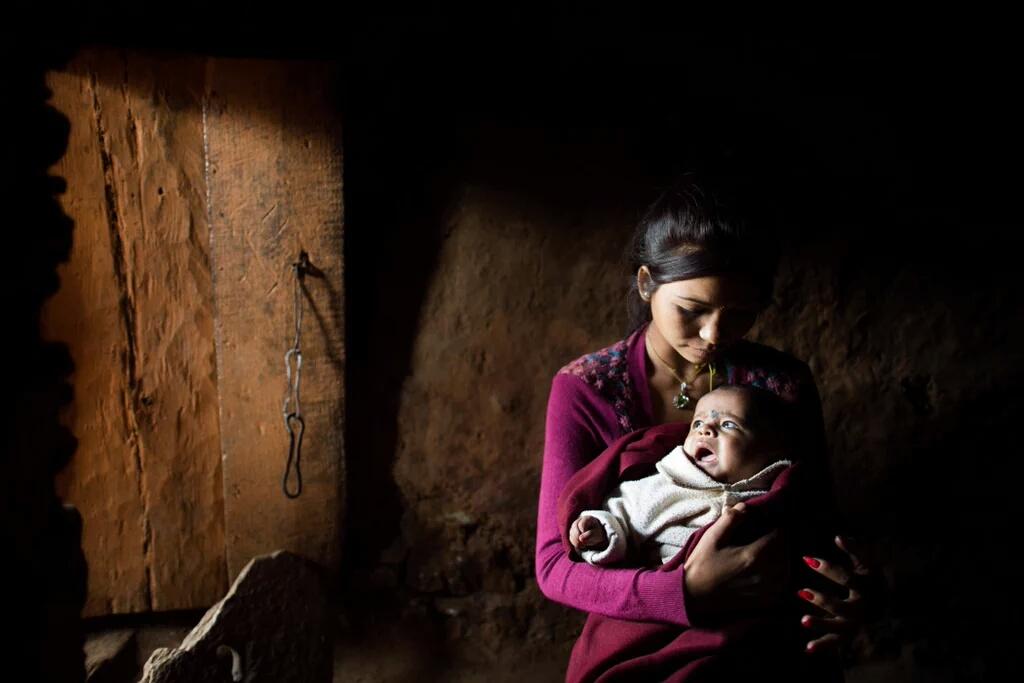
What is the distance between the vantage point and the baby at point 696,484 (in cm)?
145

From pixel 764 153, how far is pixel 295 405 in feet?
5.36

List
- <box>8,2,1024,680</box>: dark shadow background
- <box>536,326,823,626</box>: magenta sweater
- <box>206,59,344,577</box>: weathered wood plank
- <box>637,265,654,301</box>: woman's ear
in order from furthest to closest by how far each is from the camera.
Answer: <box>8,2,1024,680</box>: dark shadow background
<box>206,59,344,577</box>: weathered wood plank
<box>637,265,654,301</box>: woman's ear
<box>536,326,823,626</box>: magenta sweater

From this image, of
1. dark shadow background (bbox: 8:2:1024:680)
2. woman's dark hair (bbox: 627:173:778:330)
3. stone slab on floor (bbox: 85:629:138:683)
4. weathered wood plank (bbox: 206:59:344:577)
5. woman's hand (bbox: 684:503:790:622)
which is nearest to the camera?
woman's hand (bbox: 684:503:790:622)

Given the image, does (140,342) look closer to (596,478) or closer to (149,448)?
(149,448)

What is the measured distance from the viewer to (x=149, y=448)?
2.33 metres

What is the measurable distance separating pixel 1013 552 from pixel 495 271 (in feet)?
6.42

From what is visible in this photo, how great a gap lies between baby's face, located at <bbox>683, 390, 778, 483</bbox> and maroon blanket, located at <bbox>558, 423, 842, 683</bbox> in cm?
6

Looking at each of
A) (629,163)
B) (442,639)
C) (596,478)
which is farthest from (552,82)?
(442,639)

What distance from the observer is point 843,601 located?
1.46 meters

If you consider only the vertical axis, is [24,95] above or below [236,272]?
above

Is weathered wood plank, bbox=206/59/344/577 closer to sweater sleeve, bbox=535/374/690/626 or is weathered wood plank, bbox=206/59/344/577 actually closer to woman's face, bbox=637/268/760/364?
sweater sleeve, bbox=535/374/690/626

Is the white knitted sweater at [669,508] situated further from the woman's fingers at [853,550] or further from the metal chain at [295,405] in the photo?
the metal chain at [295,405]

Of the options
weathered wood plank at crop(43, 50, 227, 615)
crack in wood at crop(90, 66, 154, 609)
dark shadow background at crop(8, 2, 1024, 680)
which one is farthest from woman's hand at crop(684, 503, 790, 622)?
crack in wood at crop(90, 66, 154, 609)

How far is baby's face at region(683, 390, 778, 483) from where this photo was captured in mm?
1473
